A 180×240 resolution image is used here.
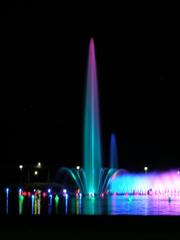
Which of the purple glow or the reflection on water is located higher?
the purple glow

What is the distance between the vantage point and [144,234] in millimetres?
10375

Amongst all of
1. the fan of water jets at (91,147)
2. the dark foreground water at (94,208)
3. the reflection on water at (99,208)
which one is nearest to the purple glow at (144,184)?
the fan of water jets at (91,147)

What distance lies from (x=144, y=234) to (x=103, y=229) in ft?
3.72

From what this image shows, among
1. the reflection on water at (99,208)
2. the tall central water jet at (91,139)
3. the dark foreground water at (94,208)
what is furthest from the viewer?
the tall central water jet at (91,139)

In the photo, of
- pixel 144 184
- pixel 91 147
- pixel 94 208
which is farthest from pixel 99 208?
pixel 144 184

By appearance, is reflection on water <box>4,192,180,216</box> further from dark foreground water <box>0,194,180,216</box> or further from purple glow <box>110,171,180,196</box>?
purple glow <box>110,171,180,196</box>

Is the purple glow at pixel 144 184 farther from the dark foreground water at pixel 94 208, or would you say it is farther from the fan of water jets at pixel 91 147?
the dark foreground water at pixel 94 208

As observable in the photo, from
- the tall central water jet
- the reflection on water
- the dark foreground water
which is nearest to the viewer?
the dark foreground water

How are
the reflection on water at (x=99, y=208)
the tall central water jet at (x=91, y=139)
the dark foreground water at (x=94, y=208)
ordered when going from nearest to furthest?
the dark foreground water at (x=94, y=208)
the reflection on water at (x=99, y=208)
the tall central water jet at (x=91, y=139)

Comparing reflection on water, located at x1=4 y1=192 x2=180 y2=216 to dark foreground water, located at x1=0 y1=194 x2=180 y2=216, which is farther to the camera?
reflection on water, located at x1=4 y1=192 x2=180 y2=216

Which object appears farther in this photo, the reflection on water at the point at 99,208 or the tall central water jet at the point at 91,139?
the tall central water jet at the point at 91,139

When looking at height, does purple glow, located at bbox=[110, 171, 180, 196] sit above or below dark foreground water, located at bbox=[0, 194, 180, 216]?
above

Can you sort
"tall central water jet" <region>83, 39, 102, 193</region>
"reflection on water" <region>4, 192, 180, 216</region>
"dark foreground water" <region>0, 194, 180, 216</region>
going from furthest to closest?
"tall central water jet" <region>83, 39, 102, 193</region> → "reflection on water" <region>4, 192, 180, 216</region> → "dark foreground water" <region>0, 194, 180, 216</region>

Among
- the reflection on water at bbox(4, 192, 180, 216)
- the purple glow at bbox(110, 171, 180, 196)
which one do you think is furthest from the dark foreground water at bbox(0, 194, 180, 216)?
the purple glow at bbox(110, 171, 180, 196)
